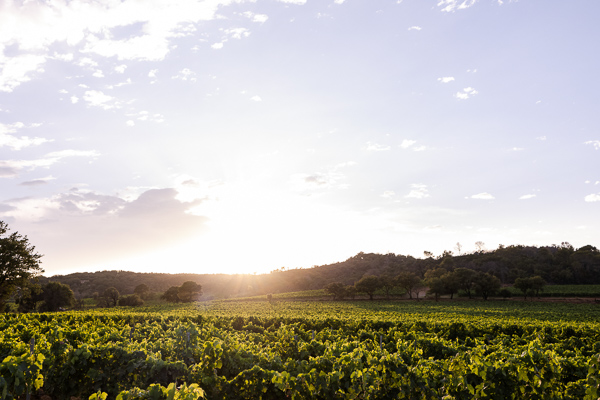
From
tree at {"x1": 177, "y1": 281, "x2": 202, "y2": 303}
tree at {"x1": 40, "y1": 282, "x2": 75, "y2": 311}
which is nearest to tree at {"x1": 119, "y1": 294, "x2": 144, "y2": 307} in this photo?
tree at {"x1": 40, "y1": 282, "x2": 75, "y2": 311}

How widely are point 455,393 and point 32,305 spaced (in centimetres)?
8558

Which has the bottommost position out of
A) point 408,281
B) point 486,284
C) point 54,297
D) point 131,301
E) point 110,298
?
point 131,301

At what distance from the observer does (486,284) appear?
78.8 m

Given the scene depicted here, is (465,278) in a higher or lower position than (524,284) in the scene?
higher

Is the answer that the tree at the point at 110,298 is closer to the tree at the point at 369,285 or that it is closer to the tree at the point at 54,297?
the tree at the point at 54,297

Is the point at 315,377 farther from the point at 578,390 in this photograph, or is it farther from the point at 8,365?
the point at 8,365

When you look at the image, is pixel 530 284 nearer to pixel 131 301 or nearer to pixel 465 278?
pixel 465 278

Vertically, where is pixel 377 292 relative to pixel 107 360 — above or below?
below

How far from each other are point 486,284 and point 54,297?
89.5 metres

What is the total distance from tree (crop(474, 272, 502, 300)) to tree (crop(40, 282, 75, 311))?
86208 mm

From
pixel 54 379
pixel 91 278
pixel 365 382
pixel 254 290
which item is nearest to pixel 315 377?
pixel 365 382

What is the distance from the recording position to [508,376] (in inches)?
282

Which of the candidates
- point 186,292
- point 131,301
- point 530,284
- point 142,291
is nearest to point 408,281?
point 530,284

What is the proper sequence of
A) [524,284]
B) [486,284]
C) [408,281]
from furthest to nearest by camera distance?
[408,281]
[486,284]
[524,284]
